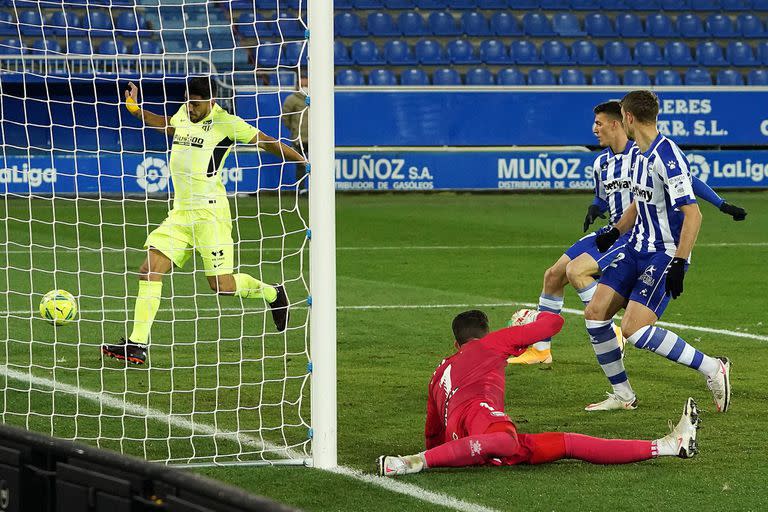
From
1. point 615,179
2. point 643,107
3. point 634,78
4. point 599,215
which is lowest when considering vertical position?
point 599,215

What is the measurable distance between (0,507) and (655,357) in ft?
18.2

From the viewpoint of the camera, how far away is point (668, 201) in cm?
656

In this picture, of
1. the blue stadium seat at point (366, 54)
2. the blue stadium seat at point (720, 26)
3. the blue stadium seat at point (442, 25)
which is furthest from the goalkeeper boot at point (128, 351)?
the blue stadium seat at point (720, 26)

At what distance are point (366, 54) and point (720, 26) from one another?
24.6ft

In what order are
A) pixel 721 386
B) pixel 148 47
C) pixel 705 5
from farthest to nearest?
pixel 705 5, pixel 148 47, pixel 721 386

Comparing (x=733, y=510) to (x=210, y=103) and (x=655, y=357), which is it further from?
(x=210, y=103)

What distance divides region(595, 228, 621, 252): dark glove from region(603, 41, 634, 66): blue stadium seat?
18.4 metres

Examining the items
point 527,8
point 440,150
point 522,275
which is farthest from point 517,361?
point 527,8

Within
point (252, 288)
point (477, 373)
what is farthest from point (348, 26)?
point (477, 373)

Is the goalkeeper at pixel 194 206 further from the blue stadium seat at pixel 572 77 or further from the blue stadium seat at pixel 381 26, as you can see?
the blue stadium seat at pixel 381 26

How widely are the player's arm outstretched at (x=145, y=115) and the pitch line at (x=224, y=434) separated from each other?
1.66 meters

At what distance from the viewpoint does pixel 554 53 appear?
82.2 feet

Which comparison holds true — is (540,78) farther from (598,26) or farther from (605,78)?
(598,26)

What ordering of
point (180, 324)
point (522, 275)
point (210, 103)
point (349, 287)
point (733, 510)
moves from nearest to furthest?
point (733, 510) → point (210, 103) → point (180, 324) → point (349, 287) → point (522, 275)
